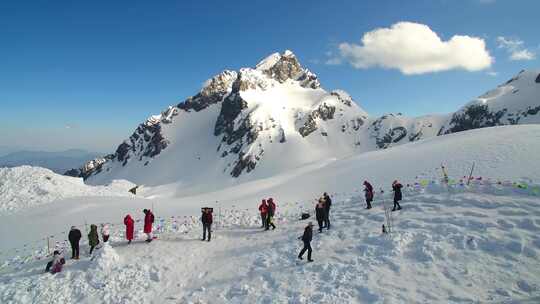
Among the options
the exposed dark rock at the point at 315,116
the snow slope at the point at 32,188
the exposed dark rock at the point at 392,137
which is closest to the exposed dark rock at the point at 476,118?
the exposed dark rock at the point at 392,137

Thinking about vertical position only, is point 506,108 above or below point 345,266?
above

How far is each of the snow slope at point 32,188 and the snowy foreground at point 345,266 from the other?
28727 millimetres

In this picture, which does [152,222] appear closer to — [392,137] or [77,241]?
[77,241]

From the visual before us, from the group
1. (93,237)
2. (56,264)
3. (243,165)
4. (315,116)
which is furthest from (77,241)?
(315,116)

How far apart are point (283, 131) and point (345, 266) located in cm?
14550

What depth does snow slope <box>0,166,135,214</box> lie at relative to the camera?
3981 cm

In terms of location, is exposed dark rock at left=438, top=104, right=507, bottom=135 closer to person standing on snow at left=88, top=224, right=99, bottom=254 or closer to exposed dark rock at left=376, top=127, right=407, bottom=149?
exposed dark rock at left=376, top=127, right=407, bottom=149

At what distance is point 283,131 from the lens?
158m

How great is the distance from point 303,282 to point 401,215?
772cm

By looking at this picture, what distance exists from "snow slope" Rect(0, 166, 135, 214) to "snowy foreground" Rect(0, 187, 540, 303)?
28.7 m

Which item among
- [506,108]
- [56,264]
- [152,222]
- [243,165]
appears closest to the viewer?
[56,264]

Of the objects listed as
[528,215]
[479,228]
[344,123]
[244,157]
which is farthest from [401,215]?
[344,123]

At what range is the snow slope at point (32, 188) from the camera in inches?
1567

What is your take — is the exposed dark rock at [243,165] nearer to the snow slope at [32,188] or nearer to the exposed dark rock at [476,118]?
the exposed dark rock at [476,118]
